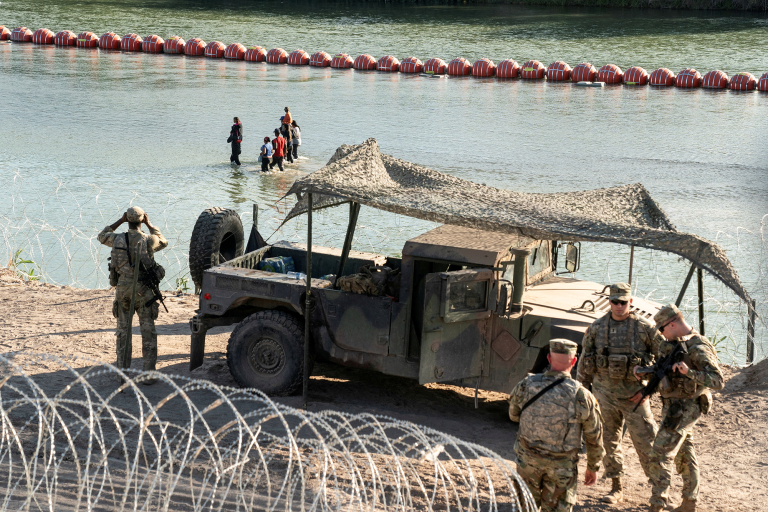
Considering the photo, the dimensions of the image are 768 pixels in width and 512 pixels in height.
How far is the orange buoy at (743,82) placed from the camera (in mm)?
40656

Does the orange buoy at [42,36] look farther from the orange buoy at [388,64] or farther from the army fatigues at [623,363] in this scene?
the army fatigues at [623,363]

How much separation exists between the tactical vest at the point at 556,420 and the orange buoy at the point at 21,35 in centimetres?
5312

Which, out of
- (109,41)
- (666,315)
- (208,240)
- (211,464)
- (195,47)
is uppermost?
(109,41)

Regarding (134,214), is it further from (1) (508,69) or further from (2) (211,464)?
(1) (508,69)

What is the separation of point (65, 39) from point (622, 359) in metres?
50.8

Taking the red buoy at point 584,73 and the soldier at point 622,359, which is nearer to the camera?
the soldier at point 622,359

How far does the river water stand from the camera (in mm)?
18766

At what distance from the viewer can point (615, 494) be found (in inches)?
282

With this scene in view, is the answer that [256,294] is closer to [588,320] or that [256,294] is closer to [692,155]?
[588,320]


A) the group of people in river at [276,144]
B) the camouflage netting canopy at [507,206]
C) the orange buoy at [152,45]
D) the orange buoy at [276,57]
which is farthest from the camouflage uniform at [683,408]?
the orange buoy at [152,45]

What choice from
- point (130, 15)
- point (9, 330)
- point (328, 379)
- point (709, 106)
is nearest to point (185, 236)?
point (9, 330)

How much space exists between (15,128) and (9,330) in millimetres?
22060

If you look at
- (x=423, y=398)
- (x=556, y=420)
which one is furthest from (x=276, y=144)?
(x=556, y=420)

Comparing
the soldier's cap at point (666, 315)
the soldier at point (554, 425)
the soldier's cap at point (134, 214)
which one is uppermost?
the soldier's cap at point (134, 214)
